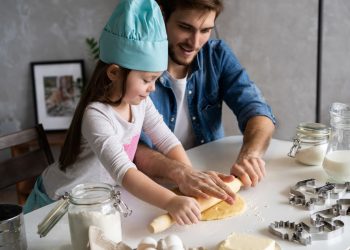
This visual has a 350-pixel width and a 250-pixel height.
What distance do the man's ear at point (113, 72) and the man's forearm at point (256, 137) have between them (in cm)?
43

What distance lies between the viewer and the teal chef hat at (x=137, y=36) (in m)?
1.11

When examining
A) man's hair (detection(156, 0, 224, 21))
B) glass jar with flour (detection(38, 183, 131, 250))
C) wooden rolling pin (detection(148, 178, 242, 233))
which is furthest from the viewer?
man's hair (detection(156, 0, 224, 21))

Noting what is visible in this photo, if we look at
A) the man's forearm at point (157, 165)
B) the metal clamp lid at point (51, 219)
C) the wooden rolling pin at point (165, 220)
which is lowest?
the man's forearm at point (157, 165)

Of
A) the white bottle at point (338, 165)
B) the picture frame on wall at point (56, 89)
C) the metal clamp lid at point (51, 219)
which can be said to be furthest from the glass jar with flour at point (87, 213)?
the picture frame on wall at point (56, 89)

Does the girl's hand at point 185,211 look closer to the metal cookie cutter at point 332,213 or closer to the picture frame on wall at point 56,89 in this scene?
the metal cookie cutter at point 332,213

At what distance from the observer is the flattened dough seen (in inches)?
40.4

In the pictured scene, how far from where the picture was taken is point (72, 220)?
2.78 ft

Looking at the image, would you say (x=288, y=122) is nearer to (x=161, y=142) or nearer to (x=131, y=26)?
(x=161, y=142)

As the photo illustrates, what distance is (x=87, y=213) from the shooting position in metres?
0.83

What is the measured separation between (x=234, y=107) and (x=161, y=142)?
16.8 inches

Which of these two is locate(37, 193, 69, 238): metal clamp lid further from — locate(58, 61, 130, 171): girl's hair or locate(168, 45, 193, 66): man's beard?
locate(168, 45, 193, 66): man's beard

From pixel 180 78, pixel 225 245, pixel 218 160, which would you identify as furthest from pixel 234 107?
pixel 225 245

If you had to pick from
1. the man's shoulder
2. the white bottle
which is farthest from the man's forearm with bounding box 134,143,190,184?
the man's shoulder

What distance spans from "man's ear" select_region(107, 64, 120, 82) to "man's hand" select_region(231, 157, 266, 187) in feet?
1.31
